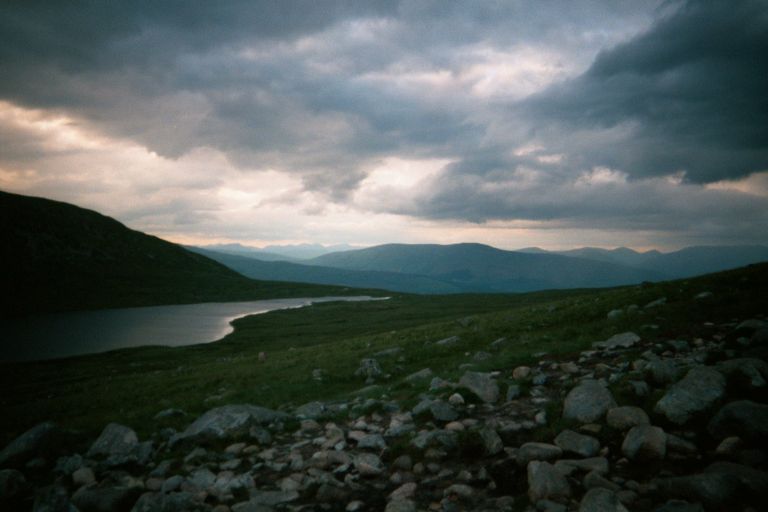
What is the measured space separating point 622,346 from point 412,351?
40.4 feet

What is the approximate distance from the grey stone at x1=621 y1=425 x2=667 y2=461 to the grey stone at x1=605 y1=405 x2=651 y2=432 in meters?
0.54

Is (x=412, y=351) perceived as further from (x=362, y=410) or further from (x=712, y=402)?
(x=712, y=402)

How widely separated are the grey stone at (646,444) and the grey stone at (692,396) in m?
1.00

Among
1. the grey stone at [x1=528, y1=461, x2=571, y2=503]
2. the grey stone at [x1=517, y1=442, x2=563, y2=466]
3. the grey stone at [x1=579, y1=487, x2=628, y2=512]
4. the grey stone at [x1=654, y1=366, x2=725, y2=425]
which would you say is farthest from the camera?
the grey stone at [x1=654, y1=366, x2=725, y2=425]

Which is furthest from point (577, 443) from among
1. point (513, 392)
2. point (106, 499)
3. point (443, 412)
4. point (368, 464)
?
point (106, 499)

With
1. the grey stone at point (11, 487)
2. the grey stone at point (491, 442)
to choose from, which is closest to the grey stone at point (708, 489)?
the grey stone at point (491, 442)

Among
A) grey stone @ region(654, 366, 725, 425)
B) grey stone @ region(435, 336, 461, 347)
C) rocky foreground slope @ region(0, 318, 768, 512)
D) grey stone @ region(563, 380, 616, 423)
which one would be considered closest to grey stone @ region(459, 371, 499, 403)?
rocky foreground slope @ region(0, 318, 768, 512)

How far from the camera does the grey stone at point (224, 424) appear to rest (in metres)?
11.2

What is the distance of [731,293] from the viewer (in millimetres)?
19781

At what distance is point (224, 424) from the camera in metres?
11.5

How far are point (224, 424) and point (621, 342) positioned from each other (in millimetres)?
15009

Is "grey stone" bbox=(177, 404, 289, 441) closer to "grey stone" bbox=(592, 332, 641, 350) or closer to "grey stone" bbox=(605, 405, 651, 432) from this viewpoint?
"grey stone" bbox=(605, 405, 651, 432)

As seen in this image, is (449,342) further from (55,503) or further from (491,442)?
(55,503)

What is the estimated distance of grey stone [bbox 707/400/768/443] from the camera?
6.09 meters
